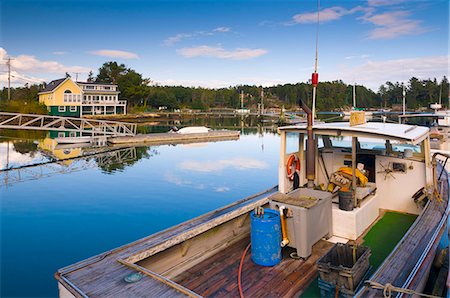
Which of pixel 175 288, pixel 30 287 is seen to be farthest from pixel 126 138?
pixel 175 288

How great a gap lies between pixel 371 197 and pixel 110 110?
51406 millimetres

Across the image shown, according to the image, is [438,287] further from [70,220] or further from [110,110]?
[110,110]

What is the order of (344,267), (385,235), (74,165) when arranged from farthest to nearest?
(74,165) → (385,235) → (344,267)

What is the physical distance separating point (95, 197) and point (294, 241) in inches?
393

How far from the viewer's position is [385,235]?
573cm

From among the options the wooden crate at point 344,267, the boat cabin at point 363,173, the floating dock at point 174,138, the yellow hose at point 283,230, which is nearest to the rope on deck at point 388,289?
the wooden crate at point 344,267

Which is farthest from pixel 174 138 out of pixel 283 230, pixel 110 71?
pixel 110 71

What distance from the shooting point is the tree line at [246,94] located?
202 ft

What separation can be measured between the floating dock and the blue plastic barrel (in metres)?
24.0

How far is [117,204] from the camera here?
38.9 feet

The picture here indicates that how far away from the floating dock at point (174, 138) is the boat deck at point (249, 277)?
2371 cm

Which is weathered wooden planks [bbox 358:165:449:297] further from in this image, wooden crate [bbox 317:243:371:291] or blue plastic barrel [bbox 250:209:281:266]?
blue plastic barrel [bbox 250:209:281:266]

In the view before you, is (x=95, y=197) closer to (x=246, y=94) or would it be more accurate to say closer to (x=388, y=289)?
(x=388, y=289)

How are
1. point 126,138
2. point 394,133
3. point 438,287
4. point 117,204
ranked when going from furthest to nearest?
1. point 126,138
2. point 117,204
3. point 394,133
4. point 438,287
